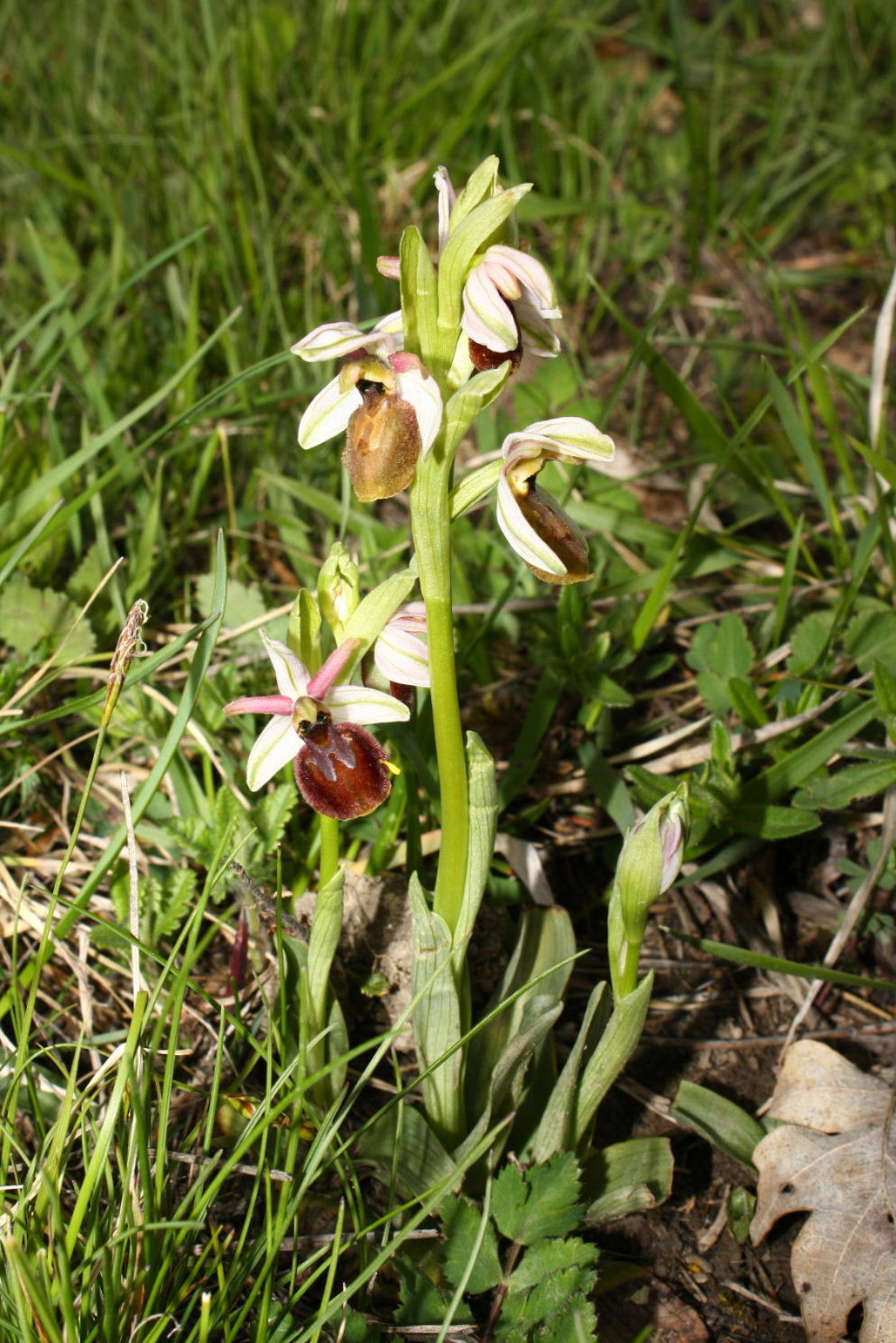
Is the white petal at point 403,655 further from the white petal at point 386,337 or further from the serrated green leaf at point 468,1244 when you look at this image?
the serrated green leaf at point 468,1244

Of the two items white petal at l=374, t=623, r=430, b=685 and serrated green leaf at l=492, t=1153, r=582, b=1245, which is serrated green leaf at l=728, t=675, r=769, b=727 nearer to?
white petal at l=374, t=623, r=430, b=685

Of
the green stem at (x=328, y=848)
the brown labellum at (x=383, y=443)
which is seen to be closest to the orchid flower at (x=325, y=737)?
the green stem at (x=328, y=848)

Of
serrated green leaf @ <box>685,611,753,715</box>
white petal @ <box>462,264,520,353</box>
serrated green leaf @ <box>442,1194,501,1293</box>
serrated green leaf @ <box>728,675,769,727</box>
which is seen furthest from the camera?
serrated green leaf @ <box>685,611,753,715</box>

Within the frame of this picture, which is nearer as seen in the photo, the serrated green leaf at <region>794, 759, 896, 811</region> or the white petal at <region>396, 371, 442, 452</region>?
the white petal at <region>396, 371, 442, 452</region>

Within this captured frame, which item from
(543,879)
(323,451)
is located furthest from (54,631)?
(543,879)

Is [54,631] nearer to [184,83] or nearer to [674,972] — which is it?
[674,972]

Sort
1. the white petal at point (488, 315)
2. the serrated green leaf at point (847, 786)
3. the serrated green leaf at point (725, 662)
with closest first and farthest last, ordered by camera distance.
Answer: the white petal at point (488, 315) → the serrated green leaf at point (847, 786) → the serrated green leaf at point (725, 662)

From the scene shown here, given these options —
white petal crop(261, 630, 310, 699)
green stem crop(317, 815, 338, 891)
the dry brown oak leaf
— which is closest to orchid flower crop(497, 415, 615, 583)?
white petal crop(261, 630, 310, 699)
